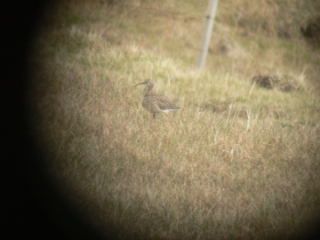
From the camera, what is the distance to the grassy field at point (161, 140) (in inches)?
109

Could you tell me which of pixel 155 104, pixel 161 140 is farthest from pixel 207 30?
pixel 161 140

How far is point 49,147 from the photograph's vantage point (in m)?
3.37

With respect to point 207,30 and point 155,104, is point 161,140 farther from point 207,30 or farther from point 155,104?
point 207,30

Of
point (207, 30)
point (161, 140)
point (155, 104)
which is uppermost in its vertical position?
point (207, 30)

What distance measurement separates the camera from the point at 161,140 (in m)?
3.93

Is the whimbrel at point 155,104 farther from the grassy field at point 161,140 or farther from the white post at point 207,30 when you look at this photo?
the white post at point 207,30

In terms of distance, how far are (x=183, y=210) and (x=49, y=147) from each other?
194 centimetres

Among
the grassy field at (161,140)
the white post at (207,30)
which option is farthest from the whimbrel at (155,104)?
the white post at (207,30)

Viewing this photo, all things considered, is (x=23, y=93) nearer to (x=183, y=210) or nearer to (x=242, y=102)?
(x=183, y=210)

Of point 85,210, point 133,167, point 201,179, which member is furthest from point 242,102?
point 85,210

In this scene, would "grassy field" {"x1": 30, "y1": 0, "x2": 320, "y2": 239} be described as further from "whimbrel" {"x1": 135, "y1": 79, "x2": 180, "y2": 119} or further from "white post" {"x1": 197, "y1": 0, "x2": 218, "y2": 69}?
"white post" {"x1": 197, "y1": 0, "x2": 218, "y2": 69}

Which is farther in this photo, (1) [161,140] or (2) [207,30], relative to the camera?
(2) [207,30]

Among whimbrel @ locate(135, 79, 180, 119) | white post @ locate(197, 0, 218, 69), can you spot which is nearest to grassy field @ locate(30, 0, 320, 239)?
whimbrel @ locate(135, 79, 180, 119)

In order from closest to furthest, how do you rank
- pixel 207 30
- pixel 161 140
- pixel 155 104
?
pixel 161 140, pixel 155 104, pixel 207 30
